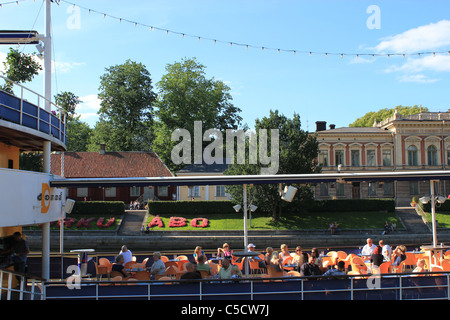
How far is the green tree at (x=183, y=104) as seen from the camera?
51.9 metres

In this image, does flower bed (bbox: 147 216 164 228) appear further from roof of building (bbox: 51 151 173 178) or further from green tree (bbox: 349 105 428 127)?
green tree (bbox: 349 105 428 127)

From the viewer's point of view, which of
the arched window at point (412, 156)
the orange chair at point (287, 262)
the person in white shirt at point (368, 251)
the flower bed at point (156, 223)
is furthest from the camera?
the arched window at point (412, 156)

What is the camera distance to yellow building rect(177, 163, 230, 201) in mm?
49344

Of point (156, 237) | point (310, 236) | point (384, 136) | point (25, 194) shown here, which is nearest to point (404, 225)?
point (310, 236)

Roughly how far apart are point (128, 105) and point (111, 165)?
13.2 metres

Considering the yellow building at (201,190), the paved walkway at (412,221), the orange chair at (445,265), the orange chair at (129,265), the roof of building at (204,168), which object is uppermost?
the roof of building at (204,168)

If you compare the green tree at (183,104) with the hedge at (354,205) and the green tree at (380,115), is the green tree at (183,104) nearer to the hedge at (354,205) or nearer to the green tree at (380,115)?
the hedge at (354,205)

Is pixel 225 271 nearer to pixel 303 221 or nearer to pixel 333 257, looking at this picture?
pixel 333 257

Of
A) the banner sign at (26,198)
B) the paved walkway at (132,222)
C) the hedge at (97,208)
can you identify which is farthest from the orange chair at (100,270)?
the hedge at (97,208)

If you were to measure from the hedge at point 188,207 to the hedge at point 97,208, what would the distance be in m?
3.21

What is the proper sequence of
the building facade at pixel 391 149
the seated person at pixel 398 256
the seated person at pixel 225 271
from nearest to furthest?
1. the seated person at pixel 225 271
2. the seated person at pixel 398 256
3. the building facade at pixel 391 149

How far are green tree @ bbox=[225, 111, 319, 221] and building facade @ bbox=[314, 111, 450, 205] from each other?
14.5m

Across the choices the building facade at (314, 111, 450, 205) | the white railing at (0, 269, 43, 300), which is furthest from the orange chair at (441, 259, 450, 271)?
the building facade at (314, 111, 450, 205)

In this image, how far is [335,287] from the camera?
965 cm
